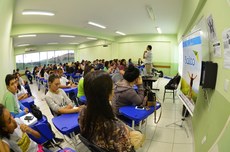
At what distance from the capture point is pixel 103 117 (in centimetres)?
118

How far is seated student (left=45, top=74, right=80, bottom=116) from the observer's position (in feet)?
8.35

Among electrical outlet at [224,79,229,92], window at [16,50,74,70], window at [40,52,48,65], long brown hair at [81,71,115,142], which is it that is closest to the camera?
long brown hair at [81,71,115,142]

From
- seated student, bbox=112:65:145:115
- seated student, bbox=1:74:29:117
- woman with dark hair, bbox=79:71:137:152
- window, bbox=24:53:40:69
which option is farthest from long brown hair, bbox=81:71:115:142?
window, bbox=24:53:40:69

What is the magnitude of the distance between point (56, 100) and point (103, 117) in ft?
6.14

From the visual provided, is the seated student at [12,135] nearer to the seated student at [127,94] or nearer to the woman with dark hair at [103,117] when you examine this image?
the woman with dark hair at [103,117]

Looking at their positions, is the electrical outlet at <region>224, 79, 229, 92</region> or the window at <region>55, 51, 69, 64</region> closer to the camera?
the electrical outlet at <region>224, 79, 229, 92</region>

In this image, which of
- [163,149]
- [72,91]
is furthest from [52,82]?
[163,149]

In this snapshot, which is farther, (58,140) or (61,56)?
(61,56)

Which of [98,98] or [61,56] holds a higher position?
[61,56]

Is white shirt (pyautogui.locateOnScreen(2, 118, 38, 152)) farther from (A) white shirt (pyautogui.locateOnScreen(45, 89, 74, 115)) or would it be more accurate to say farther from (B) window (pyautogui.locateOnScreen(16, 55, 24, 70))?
(B) window (pyautogui.locateOnScreen(16, 55, 24, 70))

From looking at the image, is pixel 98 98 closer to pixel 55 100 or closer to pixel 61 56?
pixel 55 100

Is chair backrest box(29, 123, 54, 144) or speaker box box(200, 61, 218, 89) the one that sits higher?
speaker box box(200, 61, 218, 89)

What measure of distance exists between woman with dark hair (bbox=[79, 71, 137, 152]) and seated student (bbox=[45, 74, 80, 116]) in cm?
142

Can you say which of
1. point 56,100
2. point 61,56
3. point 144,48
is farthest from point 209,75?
point 61,56
